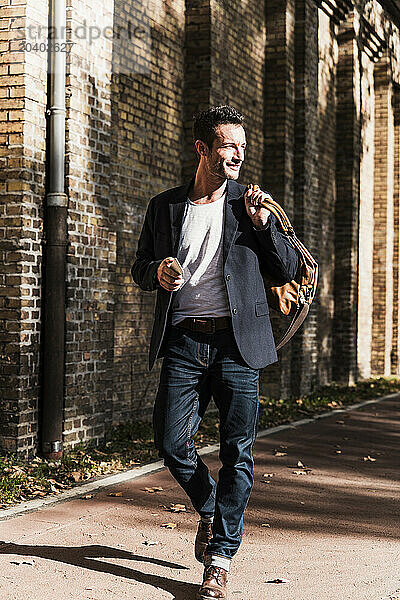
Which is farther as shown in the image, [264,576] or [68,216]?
[68,216]

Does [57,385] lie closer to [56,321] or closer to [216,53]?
[56,321]

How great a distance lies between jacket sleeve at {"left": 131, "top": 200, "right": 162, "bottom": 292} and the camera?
4332 mm

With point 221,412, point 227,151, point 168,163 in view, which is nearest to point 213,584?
point 221,412

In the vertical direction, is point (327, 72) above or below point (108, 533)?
above

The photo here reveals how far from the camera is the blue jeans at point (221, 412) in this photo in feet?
14.0

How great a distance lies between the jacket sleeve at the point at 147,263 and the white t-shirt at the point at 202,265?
13 centimetres

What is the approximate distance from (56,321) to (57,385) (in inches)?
20.4

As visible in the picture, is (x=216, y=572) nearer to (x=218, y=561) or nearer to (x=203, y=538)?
(x=218, y=561)

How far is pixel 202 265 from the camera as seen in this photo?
433 centimetres

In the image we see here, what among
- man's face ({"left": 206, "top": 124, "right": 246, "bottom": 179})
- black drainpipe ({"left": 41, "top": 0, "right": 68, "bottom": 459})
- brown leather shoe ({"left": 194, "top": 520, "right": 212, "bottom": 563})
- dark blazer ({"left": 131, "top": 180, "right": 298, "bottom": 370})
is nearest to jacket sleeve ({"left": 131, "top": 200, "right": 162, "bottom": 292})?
dark blazer ({"left": 131, "top": 180, "right": 298, "bottom": 370})

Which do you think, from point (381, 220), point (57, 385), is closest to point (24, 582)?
point (57, 385)

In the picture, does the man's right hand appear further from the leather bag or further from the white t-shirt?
the leather bag

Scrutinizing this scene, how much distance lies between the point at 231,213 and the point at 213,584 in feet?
5.74

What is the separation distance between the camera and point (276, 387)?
13.4 m
